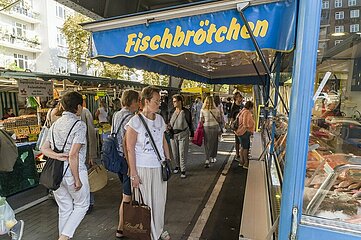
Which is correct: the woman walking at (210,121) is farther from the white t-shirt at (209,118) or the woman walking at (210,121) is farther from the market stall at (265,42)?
the market stall at (265,42)

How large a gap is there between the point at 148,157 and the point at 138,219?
0.70 meters

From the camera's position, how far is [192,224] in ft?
12.7

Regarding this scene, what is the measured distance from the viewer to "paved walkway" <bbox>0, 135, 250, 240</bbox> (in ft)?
11.9

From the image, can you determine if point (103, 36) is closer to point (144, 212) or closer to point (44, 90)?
point (144, 212)

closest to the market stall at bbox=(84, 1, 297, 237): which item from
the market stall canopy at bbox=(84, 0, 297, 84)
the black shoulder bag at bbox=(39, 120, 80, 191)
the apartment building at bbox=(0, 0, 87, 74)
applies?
the market stall canopy at bbox=(84, 0, 297, 84)

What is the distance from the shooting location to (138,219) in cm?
294

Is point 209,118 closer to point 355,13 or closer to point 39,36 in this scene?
point 355,13

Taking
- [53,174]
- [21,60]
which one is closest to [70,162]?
[53,174]

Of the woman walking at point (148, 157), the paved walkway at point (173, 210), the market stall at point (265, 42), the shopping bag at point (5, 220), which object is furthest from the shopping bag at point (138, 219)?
the market stall at point (265, 42)

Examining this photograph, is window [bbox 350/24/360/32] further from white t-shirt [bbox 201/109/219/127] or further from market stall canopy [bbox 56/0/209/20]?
white t-shirt [bbox 201/109/219/127]

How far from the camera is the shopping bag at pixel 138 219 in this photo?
2902mm

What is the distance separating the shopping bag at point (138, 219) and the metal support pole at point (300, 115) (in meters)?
1.84

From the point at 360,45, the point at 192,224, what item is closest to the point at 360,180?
the point at 360,45

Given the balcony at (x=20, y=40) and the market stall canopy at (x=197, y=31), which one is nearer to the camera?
the market stall canopy at (x=197, y=31)
